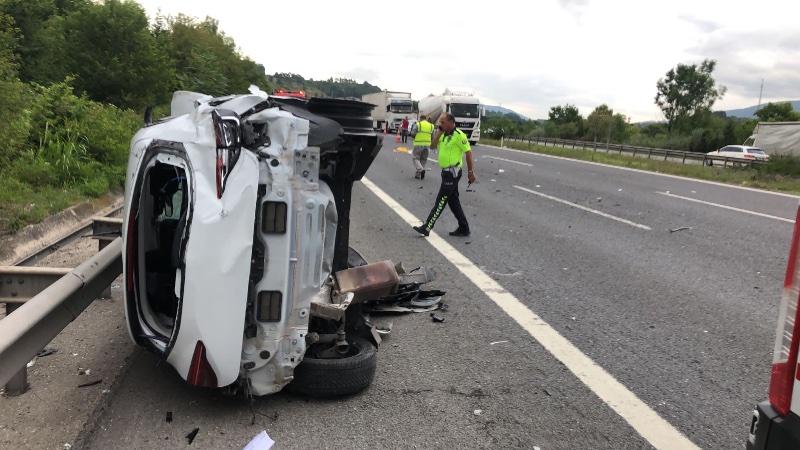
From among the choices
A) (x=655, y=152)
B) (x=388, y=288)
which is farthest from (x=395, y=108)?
(x=388, y=288)

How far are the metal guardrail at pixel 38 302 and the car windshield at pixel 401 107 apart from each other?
161ft

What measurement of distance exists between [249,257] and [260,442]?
88 centimetres

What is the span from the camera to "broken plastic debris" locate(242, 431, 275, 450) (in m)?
2.89

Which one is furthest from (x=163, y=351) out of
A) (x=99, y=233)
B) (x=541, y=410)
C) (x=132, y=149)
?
(x=99, y=233)

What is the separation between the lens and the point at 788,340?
1.76 meters

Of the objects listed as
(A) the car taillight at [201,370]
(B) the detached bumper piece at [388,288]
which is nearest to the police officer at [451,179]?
(B) the detached bumper piece at [388,288]

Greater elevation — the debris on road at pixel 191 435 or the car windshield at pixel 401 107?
the car windshield at pixel 401 107

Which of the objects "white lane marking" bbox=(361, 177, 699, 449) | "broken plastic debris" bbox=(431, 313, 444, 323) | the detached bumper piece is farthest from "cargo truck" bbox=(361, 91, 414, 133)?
"broken plastic debris" bbox=(431, 313, 444, 323)

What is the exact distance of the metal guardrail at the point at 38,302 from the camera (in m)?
2.61

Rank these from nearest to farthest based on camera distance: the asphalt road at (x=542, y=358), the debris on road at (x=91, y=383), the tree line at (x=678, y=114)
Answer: the asphalt road at (x=542, y=358)
the debris on road at (x=91, y=383)
the tree line at (x=678, y=114)

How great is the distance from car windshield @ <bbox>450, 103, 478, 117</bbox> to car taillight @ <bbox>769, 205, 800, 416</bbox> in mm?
36501

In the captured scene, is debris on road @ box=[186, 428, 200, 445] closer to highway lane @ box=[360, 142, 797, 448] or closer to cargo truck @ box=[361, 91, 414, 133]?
highway lane @ box=[360, 142, 797, 448]

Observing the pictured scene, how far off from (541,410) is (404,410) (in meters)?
0.76

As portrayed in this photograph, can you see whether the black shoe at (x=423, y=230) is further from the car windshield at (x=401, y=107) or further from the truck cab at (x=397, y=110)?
the car windshield at (x=401, y=107)
